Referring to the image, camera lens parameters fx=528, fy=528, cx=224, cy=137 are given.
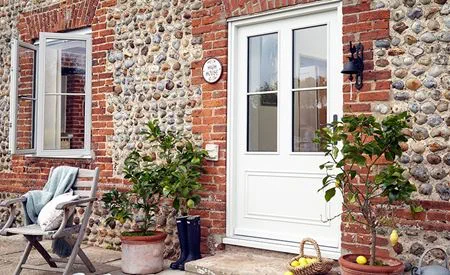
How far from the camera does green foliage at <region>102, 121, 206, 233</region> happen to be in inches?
199

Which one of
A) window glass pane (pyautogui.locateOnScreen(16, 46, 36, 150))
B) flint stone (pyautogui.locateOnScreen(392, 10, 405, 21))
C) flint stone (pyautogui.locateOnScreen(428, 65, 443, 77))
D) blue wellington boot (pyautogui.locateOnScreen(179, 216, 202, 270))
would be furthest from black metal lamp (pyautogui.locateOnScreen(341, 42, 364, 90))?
window glass pane (pyautogui.locateOnScreen(16, 46, 36, 150))

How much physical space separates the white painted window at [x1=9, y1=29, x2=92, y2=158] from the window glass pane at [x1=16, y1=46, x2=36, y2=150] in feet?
0.05

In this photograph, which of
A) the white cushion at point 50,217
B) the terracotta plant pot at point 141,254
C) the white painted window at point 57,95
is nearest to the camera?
the white cushion at point 50,217

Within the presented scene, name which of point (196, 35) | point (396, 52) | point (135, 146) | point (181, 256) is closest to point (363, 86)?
point (396, 52)

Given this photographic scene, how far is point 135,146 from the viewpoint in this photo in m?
6.02

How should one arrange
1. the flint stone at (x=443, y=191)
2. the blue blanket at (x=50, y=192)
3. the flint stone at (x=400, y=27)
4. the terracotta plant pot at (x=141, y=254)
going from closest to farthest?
the flint stone at (x=443, y=191) → the flint stone at (x=400, y=27) → the terracotta plant pot at (x=141, y=254) → the blue blanket at (x=50, y=192)

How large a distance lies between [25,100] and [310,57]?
146 inches

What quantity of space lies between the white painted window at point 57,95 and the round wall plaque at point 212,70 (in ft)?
5.78

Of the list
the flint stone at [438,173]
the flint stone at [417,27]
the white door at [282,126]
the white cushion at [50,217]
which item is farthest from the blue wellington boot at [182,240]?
the flint stone at [417,27]

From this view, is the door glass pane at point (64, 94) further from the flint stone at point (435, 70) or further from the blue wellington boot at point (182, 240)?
the flint stone at point (435, 70)

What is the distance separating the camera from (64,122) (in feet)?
21.3

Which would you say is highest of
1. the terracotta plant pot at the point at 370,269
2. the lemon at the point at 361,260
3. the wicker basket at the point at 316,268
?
the lemon at the point at 361,260

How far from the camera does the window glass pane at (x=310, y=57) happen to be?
4.83 m

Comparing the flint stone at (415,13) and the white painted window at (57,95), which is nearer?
the flint stone at (415,13)
